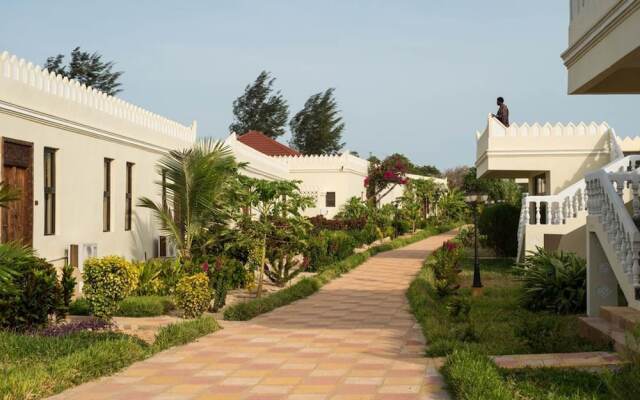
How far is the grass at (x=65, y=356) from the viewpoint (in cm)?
624

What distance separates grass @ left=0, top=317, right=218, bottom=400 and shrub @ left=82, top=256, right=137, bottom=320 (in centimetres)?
181

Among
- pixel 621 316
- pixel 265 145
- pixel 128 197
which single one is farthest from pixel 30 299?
pixel 265 145

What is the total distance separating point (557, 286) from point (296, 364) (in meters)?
5.19

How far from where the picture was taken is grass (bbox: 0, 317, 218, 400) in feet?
20.5

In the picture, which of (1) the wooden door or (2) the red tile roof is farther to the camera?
(2) the red tile roof

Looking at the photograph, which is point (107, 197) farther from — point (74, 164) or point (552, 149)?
point (552, 149)

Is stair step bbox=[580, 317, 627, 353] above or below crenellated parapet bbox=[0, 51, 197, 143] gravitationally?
below

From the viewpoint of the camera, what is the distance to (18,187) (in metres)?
12.1

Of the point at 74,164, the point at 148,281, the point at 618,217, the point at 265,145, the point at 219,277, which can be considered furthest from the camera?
the point at 265,145

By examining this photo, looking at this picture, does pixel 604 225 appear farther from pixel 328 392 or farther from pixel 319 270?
pixel 319 270

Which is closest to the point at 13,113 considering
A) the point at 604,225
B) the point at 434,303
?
the point at 434,303

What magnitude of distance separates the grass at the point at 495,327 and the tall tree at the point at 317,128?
5400cm

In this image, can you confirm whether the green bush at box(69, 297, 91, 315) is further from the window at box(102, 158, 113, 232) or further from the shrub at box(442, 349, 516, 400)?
the shrub at box(442, 349, 516, 400)

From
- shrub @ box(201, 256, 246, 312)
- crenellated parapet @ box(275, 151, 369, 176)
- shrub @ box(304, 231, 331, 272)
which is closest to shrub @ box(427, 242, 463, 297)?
shrub @ box(201, 256, 246, 312)
